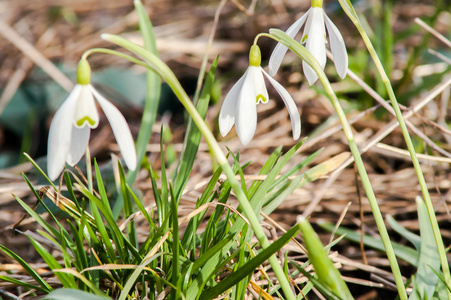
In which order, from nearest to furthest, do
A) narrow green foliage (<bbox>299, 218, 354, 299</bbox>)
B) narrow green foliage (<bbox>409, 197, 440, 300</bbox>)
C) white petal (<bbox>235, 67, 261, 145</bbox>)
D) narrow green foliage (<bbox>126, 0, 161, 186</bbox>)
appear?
narrow green foliage (<bbox>299, 218, 354, 299</bbox>)
white petal (<bbox>235, 67, 261, 145</bbox>)
narrow green foliage (<bbox>409, 197, 440, 300</bbox>)
narrow green foliage (<bbox>126, 0, 161, 186</bbox>)

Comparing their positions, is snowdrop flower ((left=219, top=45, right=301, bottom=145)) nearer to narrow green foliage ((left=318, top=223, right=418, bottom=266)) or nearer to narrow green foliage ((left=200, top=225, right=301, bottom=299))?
narrow green foliage ((left=200, top=225, right=301, bottom=299))

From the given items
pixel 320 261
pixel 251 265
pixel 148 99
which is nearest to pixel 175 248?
pixel 251 265

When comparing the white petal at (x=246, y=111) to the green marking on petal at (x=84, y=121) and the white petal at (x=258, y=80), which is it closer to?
the white petal at (x=258, y=80)

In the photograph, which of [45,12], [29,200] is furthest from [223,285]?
[45,12]

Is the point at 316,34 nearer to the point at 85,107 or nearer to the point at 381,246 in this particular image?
the point at 85,107

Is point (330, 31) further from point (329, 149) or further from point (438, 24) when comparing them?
point (438, 24)

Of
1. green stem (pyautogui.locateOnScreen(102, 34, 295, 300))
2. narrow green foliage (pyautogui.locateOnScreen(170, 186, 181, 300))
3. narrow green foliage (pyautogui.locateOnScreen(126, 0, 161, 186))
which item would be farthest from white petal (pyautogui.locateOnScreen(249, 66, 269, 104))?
narrow green foliage (pyautogui.locateOnScreen(126, 0, 161, 186))
